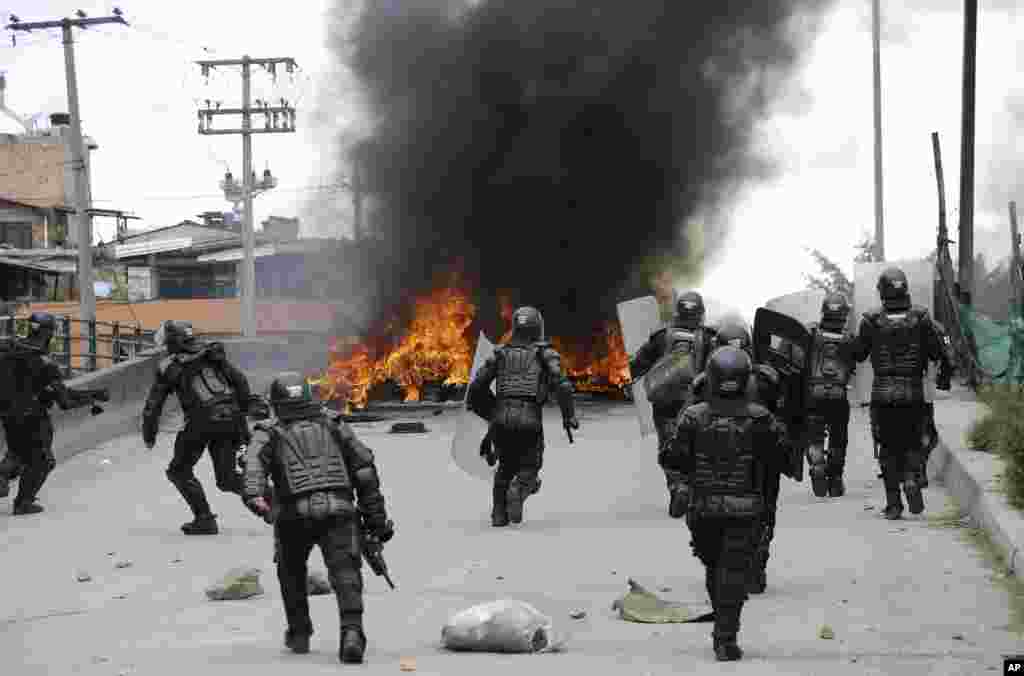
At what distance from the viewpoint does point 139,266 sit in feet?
211

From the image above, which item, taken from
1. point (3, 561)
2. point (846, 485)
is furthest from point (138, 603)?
point (846, 485)

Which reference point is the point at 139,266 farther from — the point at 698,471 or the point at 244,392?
the point at 698,471

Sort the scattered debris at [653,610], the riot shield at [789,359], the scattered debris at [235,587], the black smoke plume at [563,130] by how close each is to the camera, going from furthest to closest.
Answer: the black smoke plume at [563,130], the riot shield at [789,359], the scattered debris at [235,587], the scattered debris at [653,610]

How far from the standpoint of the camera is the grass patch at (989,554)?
27.1 ft

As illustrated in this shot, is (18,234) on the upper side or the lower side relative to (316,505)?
upper

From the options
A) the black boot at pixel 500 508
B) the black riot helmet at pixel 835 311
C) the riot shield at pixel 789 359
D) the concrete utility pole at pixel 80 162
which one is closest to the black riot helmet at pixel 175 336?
the black boot at pixel 500 508

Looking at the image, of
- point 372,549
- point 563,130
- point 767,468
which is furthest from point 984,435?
point 563,130

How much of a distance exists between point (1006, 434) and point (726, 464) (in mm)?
4988

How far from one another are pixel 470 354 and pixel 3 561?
16.9 meters

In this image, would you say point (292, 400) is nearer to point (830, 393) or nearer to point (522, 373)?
point (522, 373)

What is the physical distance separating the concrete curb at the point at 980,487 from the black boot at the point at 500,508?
334cm

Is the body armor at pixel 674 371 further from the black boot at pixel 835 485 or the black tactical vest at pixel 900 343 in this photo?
the black boot at pixel 835 485

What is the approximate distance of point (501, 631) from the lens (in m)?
7.59

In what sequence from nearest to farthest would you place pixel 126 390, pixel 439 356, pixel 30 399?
pixel 30 399, pixel 126 390, pixel 439 356
